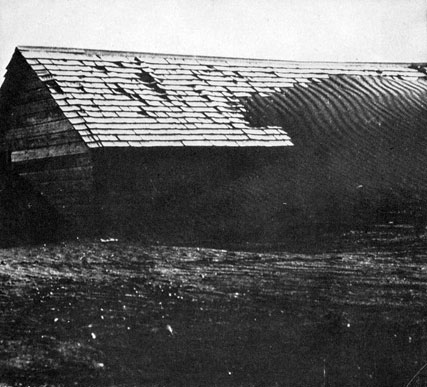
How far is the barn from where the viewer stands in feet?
34.7

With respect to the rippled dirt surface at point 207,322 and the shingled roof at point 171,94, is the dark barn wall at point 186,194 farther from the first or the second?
the rippled dirt surface at point 207,322

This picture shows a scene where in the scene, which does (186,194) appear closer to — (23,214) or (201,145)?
(201,145)

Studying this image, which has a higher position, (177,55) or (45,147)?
(177,55)

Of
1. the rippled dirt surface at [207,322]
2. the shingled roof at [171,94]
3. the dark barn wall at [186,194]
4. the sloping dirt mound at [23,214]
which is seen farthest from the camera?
the sloping dirt mound at [23,214]

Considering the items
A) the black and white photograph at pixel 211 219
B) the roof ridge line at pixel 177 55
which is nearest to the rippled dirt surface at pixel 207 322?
the black and white photograph at pixel 211 219

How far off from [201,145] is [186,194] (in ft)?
2.71

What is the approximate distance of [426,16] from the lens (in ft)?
28.9

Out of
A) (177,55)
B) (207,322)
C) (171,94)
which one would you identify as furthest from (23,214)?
(207,322)

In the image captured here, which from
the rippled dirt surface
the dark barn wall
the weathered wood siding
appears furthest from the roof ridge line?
the rippled dirt surface

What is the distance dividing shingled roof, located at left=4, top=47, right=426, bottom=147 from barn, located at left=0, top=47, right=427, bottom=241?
3 cm

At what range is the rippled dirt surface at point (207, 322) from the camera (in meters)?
5.60

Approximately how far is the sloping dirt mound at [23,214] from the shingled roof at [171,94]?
1910mm

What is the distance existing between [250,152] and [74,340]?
6.62m

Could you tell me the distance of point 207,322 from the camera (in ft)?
20.5
